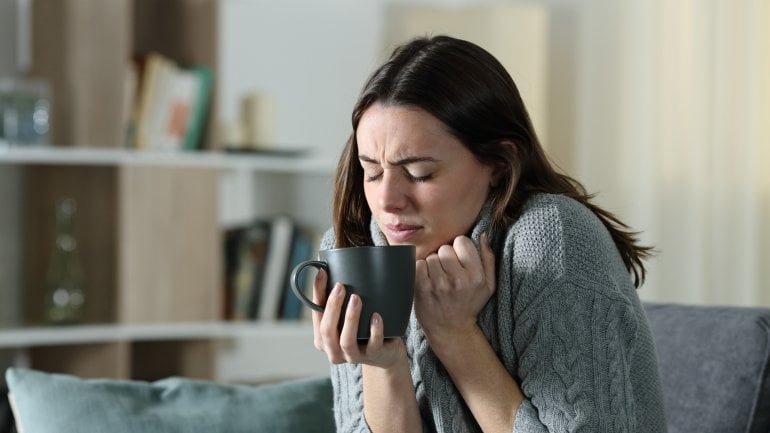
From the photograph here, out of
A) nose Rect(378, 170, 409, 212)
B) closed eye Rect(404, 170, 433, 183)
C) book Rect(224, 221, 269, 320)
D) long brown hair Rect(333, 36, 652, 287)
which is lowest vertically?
book Rect(224, 221, 269, 320)

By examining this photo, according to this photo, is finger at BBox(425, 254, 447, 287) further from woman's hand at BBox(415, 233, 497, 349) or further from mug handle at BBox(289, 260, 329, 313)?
mug handle at BBox(289, 260, 329, 313)

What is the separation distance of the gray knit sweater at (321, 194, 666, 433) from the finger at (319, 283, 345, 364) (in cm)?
18

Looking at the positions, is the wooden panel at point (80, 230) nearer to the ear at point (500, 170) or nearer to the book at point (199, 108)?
the book at point (199, 108)

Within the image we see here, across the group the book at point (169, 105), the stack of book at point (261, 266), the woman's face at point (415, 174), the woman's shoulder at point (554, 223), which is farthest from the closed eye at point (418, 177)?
the stack of book at point (261, 266)

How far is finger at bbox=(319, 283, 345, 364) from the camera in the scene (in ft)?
3.78

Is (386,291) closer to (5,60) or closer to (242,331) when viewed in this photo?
(242,331)

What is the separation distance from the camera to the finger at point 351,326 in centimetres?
115

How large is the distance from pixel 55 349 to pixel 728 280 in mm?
A: 1864

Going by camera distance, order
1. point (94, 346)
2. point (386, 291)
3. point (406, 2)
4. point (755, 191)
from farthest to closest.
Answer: point (406, 2)
point (755, 191)
point (94, 346)
point (386, 291)

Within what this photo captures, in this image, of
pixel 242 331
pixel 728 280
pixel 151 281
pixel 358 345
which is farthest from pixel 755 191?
pixel 358 345

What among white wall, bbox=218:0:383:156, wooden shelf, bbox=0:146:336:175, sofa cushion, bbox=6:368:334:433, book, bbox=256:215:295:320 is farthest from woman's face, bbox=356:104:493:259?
white wall, bbox=218:0:383:156

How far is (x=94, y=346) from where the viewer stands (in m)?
3.14

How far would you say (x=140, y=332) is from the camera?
3133 mm

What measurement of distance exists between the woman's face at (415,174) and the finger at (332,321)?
0.15m
